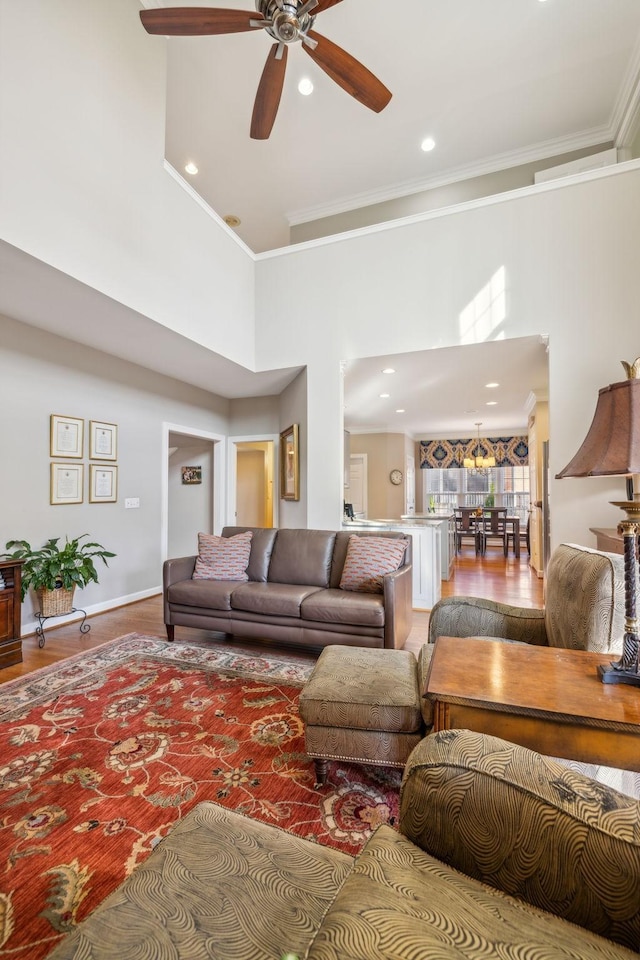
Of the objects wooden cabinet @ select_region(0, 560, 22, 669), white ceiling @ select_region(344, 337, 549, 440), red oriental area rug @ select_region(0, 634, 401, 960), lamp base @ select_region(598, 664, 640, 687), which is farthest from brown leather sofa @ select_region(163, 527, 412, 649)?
white ceiling @ select_region(344, 337, 549, 440)

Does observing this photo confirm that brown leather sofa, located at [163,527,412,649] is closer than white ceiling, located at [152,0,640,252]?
Yes

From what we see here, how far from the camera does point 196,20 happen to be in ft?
7.69

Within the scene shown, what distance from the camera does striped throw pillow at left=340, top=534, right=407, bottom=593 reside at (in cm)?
317

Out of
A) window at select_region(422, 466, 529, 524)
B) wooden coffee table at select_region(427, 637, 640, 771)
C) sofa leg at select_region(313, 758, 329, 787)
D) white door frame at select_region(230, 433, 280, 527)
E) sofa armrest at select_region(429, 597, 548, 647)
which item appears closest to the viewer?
wooden coffee table at select_region(427, 637, 640, 771)

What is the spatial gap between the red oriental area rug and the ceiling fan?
365 cm

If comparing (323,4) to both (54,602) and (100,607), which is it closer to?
(54,602)

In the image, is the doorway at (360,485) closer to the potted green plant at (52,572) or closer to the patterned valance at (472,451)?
the patterned valance at (472,451)

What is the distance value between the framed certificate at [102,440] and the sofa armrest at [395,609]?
10.3 feet

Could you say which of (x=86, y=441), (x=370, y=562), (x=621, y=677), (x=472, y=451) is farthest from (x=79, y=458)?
(x=472, y=451)

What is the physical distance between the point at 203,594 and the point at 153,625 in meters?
Answer: 0.94

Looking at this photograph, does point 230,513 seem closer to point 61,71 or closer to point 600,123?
point 61,71

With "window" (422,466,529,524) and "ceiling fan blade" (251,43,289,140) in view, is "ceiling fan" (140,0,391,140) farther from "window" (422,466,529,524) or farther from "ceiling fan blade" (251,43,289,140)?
"window" (422,466,529,524)

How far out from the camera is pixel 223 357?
14.5ft

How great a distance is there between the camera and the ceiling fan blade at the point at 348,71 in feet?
8.04
